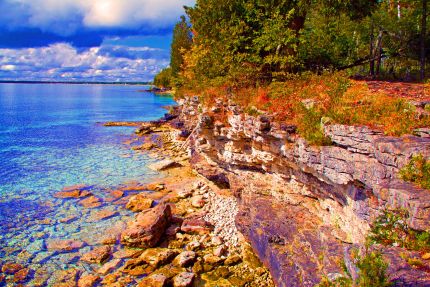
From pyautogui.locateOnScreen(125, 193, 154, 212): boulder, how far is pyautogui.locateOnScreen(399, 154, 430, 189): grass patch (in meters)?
16.4

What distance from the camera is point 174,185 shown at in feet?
87.5

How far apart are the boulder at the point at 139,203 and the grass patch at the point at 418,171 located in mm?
16436

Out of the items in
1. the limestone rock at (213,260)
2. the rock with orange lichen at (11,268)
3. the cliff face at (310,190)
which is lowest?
the rock with orange lichen at (11,268)

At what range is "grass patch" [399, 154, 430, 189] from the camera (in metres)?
8.85

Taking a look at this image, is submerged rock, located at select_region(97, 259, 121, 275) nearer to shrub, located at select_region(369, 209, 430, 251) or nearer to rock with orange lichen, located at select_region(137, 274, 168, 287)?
rock with orange lichen, located at select_region(137, 274, 168, 287)

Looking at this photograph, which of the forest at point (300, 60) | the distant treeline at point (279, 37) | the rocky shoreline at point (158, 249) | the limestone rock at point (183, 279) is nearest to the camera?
the forest at point (300, 60)

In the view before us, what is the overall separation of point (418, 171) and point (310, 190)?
7.19 m

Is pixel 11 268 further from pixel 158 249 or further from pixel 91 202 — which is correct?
pixel 91 202

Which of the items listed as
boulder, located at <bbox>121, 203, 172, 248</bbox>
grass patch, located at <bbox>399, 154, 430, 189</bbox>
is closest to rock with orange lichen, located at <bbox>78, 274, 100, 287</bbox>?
boulder, located at <bbox>121, 203, 172, 248</bbox>

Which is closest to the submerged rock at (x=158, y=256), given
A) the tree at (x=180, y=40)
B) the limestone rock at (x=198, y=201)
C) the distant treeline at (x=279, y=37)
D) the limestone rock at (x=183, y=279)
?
the limestone rock at (x=183, y=279)

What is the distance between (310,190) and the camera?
1609cm

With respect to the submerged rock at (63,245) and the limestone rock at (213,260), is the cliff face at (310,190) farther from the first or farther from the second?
the submerged rock at (63,245)

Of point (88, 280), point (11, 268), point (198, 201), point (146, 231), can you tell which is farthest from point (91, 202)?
point (88, 280)

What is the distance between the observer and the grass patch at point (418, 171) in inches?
348
